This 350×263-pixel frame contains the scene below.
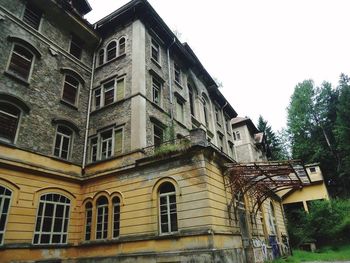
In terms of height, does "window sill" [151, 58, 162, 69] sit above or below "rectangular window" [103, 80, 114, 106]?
above

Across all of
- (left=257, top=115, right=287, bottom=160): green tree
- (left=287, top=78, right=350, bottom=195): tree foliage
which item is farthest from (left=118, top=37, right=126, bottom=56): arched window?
(left=257, top=115, right=287, bottom=160): green tree

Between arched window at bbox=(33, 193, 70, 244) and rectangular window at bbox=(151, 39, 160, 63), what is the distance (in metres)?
10.4

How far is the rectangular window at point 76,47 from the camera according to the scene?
52.9 feet

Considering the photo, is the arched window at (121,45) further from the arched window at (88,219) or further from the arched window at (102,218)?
the arched window at (88,219)

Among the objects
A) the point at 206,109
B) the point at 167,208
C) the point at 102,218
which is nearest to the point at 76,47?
the point at 102,218

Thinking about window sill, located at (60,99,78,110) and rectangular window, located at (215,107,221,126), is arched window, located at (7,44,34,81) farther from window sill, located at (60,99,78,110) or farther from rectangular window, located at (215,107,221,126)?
→ rectangular window, located at (215,107,221,126)

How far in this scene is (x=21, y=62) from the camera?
12.7 m

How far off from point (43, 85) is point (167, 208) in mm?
9127

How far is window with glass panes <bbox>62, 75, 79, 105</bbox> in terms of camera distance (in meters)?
14.6

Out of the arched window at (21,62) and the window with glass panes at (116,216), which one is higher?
the arched window at (21,62)

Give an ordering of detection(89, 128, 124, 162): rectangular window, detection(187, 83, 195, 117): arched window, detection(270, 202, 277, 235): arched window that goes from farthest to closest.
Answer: detection(270, 202, 277, 235): arched window < detection(187, 83, 195, 117): arched window < detection(89, 128, 124, 162): rectangular window

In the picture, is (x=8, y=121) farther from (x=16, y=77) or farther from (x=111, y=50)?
(x=111, y=50)

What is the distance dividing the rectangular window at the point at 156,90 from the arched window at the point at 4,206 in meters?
8.78

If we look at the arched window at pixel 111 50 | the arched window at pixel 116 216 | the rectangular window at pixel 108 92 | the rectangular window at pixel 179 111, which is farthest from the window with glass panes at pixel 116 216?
the arched window at pixel 111 50
